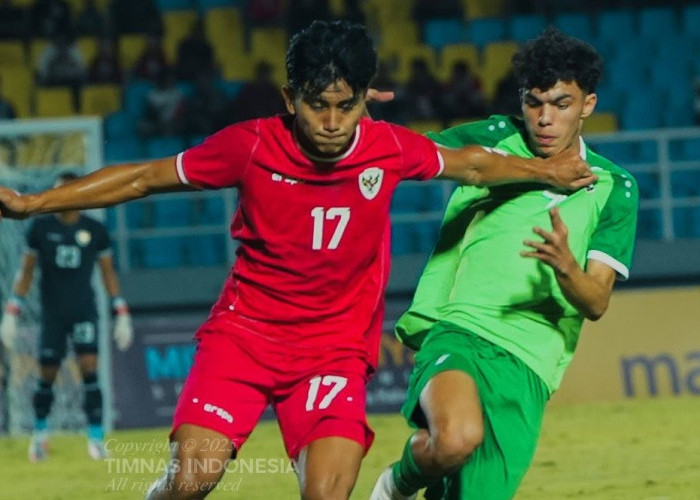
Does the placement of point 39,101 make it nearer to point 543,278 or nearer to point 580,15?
point 580,15

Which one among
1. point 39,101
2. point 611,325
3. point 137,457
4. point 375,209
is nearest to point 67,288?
point 137,457

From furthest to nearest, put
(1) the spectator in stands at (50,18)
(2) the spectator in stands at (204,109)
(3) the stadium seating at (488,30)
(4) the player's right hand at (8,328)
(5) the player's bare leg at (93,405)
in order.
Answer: (3) the stadium seating at (488,30)
(1) the spectator in stands at (50,18)
(2) the spectator in stands at (204,109)
(4) the player's right hand at (8,328)
(5) the player's bare leg at (93,405)

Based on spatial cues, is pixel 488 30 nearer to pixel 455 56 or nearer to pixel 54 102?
pixel 455 56

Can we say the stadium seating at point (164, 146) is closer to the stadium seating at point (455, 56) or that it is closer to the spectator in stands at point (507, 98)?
the stadium seating at point (455, 56)

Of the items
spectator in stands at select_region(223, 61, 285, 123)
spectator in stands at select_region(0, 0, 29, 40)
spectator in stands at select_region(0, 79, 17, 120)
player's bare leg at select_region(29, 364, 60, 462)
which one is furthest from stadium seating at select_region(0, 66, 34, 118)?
player's bare leg at select_region(29, 364, 60, 462)

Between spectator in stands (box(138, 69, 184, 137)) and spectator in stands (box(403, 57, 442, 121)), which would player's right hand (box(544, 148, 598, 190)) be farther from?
spectator in stands (box(138, 69, 184, 137))

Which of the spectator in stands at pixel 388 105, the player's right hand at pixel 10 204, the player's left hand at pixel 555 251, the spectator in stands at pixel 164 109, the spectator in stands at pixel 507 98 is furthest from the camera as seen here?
the spectator in stands at pixel 164 109

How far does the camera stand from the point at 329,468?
19.0ft

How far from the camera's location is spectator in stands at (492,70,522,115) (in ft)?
54.3

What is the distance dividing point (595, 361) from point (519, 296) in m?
8.08

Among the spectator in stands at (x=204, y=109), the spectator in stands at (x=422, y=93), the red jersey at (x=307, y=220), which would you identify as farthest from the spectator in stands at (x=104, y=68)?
the red jersey at (x=307, y=220)

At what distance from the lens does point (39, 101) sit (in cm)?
1842

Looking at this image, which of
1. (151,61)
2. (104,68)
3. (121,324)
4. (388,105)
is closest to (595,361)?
(388,105)

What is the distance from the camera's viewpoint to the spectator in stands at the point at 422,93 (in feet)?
55.4
